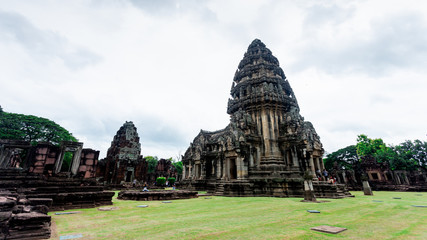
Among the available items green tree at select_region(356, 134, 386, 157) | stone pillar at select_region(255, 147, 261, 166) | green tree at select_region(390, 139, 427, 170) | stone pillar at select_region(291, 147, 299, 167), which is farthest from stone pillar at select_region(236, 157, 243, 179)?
green tree at select_region(356, 134, 386, 157)

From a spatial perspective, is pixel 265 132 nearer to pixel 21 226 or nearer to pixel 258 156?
pixel 258 156

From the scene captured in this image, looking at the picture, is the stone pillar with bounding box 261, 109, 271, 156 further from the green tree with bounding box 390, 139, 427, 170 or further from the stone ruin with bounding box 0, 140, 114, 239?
the green tree with bounding box 390, 139, 427, 170

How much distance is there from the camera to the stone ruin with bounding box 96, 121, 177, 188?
1197 inches

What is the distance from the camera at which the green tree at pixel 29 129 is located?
2889cm

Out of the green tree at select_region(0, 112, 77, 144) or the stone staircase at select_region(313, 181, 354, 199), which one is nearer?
the stone staircase at select_region(313, 181, 354, 199)

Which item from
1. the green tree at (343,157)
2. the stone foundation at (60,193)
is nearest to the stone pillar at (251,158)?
the stone foundation at (60,193)

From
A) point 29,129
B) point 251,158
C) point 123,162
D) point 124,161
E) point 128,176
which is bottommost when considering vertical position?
point 128,176

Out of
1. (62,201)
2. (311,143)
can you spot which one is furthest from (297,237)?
(311,143)

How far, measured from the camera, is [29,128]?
31.6 metres

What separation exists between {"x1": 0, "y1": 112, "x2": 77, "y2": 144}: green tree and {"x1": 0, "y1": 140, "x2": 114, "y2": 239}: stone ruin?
27.5 feet

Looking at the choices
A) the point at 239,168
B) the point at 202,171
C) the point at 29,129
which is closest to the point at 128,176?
the point at 202,171

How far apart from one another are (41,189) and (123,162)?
961 inches

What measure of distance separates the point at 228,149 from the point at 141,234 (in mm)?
12721

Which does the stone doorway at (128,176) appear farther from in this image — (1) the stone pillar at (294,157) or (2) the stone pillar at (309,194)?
(2) the stone pillar at (309,194)
